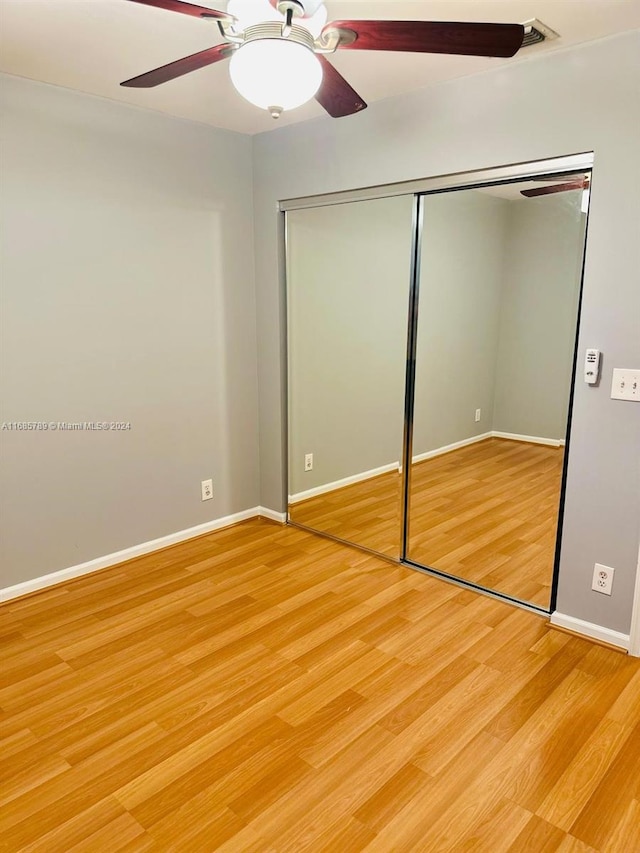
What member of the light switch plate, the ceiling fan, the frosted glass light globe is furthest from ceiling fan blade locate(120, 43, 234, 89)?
the light switch plate

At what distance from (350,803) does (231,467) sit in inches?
90.2

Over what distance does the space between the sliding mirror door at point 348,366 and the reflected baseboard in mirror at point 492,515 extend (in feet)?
0.69

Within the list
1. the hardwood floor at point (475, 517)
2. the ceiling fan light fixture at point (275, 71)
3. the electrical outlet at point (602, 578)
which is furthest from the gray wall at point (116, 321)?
the electrical outlet at point (602, 578)

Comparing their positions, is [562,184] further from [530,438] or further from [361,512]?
[361,512]

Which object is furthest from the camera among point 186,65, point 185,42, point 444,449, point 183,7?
point 444,449

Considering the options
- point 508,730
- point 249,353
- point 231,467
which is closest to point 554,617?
point 508,730

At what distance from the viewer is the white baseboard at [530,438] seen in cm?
256

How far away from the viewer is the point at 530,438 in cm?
276

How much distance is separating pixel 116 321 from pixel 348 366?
136cm

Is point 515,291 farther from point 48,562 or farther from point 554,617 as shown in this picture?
point 48,562

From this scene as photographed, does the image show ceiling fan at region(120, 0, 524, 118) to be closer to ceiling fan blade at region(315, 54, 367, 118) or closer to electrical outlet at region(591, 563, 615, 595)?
ceiling fan blade at region(315, 54, 367, 118)

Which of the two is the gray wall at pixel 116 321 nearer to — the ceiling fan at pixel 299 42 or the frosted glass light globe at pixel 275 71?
the ceiling fan at pixel 299 42

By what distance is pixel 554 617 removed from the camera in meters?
2.59

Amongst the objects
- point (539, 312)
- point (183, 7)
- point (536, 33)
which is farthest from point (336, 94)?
point (539, 312)
